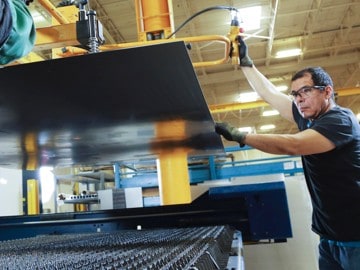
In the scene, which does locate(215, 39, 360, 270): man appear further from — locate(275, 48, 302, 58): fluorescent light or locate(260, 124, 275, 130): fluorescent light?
locate(260, 124, 275, 130): fluorescent light

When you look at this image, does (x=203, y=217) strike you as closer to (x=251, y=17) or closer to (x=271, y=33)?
(x=251, y=17)

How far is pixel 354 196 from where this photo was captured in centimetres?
175

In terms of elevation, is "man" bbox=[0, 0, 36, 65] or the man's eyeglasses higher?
the man's eyeglasses

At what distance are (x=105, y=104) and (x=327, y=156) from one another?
3.64ft

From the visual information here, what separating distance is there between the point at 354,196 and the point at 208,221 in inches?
35.2

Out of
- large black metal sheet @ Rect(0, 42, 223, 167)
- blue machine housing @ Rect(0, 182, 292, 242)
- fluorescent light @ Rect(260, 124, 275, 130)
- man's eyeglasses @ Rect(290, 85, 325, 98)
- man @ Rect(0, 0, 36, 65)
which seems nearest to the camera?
man @ Rect(0, 0, 36, 65)

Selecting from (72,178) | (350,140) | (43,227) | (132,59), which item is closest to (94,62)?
(132,59)

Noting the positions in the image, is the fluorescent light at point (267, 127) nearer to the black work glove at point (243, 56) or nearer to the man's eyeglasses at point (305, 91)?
the black work glove at point (243, 56)

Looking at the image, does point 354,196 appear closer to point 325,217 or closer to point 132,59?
point 325,217

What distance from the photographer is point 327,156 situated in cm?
177

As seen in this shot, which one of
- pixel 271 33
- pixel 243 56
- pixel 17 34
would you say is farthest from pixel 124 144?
pixel 271 33

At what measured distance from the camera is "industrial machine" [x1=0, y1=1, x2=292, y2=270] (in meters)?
1.09

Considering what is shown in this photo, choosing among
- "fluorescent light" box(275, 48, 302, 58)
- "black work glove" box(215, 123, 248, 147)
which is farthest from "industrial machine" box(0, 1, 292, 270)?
"fluorescent light" box(275, 48, 302, 58)

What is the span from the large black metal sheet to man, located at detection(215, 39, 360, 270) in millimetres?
379
